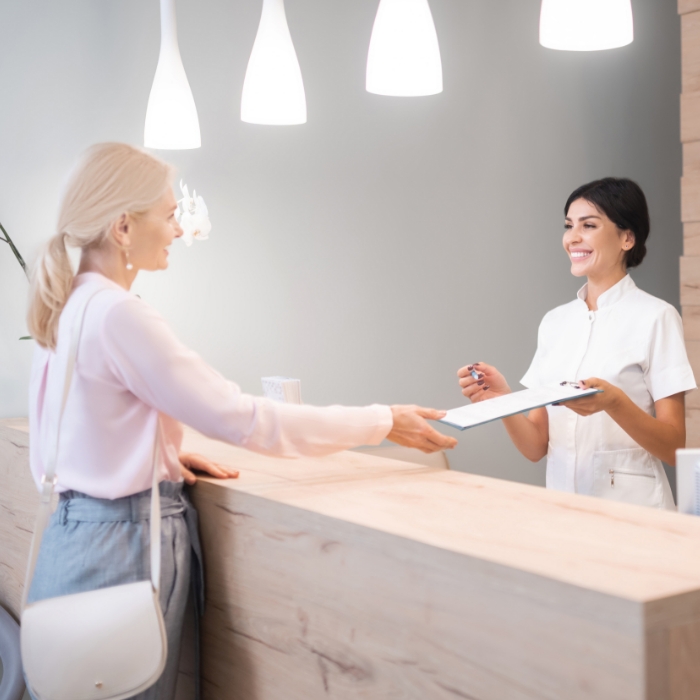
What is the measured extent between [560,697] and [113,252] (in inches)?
41.9

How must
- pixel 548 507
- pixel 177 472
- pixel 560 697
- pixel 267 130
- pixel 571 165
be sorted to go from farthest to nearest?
pixel 571 165, pixel 267 130, pixel 177 472, pixel 548 507, pixel 560 697

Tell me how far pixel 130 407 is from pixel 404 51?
3.31 ft

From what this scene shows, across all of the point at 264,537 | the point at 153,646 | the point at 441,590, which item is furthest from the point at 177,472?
the point at 441,590

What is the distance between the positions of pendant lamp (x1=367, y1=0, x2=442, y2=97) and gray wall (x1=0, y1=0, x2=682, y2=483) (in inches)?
56.8

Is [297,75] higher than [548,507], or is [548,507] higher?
[297,75]

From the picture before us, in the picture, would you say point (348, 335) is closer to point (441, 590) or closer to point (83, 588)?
point (83, 588)

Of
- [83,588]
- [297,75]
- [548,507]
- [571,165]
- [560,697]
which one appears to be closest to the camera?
[560,697]

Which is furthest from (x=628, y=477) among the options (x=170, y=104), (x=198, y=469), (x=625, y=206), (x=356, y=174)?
(x=356, y=174)

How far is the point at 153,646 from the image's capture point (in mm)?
1409

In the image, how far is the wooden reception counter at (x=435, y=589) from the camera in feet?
3.28

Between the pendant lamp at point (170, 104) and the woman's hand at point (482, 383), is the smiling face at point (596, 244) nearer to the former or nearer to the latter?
the woman's hand at point (482, 383)

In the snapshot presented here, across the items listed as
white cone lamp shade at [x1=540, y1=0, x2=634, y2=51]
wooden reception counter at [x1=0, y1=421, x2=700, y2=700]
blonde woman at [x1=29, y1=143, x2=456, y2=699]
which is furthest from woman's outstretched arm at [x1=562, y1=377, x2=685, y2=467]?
white cone lamp shade at [x1=540, y1=0, x2=634, y2=51]

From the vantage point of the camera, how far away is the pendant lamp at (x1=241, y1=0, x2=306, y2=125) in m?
2.21

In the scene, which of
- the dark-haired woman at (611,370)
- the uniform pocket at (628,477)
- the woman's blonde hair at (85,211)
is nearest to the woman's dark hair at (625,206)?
the dark-haired woman at (611,370)
